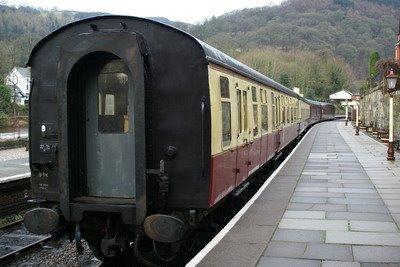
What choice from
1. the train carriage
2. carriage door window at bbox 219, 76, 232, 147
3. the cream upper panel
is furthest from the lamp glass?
the train carriage

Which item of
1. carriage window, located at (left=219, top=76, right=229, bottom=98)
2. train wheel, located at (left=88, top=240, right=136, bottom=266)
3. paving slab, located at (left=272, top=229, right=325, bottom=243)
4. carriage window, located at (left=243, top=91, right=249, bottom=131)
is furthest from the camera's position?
carriage window, located at (left=243, top=91, right=249, bottom=131)

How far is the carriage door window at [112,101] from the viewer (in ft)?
20.8

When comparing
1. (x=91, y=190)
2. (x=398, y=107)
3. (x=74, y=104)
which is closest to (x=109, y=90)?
(x=74, y=104)

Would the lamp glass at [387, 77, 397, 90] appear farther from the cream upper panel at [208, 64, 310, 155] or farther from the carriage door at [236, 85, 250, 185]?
the carriage door at [236, 85, 250, 185]

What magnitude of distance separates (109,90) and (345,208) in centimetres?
493

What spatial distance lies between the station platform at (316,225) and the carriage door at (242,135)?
0.67 metres

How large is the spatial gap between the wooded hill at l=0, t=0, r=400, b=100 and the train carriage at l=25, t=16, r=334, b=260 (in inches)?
2956

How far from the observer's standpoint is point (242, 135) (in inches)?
330

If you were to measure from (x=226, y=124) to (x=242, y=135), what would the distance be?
1485 mm

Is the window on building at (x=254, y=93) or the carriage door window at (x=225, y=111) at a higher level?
the window on building at (x=254, y=93)

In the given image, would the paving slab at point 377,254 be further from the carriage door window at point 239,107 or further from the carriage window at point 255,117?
the carriage window at point 255,117

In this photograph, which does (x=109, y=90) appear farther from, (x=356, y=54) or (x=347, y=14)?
(x=347, y=14)

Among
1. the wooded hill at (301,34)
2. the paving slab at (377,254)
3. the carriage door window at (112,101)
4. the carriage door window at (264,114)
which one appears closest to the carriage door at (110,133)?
the carriage door window at (112,101)

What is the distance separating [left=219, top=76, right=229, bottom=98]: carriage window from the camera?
6777mm
